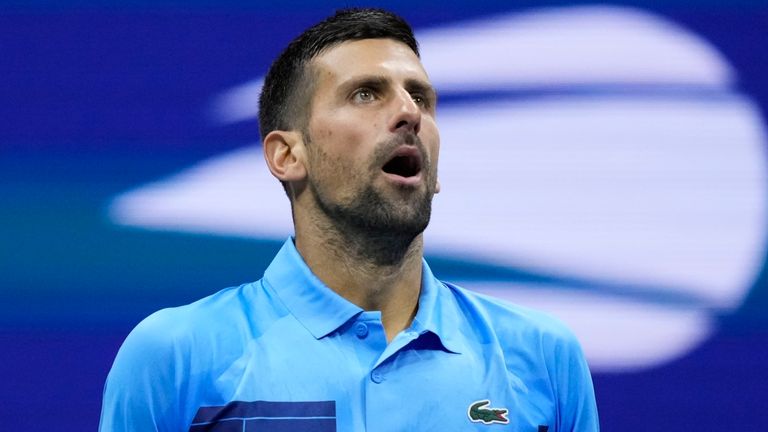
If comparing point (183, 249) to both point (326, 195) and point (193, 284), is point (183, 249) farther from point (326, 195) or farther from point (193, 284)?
point (326, 195)

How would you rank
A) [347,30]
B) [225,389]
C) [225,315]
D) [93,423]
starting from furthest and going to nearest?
[93,423] → [347,30] → [225,315] → [225,389]

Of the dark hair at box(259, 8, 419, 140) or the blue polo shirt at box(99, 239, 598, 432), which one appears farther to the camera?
the dark hair at box(259, 8, 419, 140)

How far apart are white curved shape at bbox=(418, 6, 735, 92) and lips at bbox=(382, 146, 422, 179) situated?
701 mm

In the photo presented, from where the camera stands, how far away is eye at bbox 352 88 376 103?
6.23 ft

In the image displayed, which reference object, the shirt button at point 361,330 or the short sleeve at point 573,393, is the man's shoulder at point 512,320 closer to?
the short sleeve at point 573,393

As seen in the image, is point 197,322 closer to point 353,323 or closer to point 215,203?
point 353,323

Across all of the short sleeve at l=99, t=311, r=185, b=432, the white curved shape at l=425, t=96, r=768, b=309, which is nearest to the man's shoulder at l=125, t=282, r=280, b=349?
the short sleeve at l=99, t=311, r=185, b=432

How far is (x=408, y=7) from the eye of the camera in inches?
102

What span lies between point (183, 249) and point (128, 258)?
Answer: 4.8 inches

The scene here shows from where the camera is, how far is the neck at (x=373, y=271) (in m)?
1.87

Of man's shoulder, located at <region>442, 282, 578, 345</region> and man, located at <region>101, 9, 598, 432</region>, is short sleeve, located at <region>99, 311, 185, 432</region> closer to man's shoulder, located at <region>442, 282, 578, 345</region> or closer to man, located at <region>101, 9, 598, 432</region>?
man, located at <region>101, 9, 598, 432</region>

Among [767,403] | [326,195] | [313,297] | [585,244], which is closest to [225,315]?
[313,297]

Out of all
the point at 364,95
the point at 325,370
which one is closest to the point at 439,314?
the point at 325,370

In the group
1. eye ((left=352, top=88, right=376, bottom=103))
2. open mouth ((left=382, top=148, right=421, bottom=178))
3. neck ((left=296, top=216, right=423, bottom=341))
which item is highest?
eye ((left=352, top=88, right=376, bottom=103))
